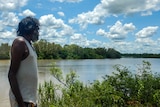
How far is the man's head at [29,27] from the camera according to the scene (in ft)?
9.99

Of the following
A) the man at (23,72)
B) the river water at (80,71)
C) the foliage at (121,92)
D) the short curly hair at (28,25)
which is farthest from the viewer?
the river water at (80,71)

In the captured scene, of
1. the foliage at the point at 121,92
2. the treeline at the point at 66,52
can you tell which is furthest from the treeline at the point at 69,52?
the foliage at the point at 121,92

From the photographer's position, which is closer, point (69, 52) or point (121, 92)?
point (121, 92)

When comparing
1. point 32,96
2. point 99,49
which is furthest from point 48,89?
point 99,49

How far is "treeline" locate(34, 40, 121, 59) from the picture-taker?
76938 millimetres

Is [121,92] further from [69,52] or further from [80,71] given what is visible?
[69,52]

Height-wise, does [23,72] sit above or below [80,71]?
above

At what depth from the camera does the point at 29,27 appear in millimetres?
3045

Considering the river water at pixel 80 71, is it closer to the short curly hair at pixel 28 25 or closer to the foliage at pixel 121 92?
the foliage at pixel 121 92

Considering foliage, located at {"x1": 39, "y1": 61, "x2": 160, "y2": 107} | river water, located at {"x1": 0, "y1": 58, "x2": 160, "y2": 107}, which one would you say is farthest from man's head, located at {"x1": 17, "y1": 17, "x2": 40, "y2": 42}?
river water, located at {"x1": 0, "y1": 58, "x2": 160, "y2": 107}

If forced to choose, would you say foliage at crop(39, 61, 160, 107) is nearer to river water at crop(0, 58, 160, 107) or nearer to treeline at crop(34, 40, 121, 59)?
river water at crop(0, 58, 160, 107)

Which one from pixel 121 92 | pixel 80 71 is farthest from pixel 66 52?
pixel 121 92

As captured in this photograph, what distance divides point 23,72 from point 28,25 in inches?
17.9

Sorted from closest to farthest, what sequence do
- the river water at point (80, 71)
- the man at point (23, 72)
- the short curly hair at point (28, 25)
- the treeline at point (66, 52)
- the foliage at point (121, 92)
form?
the man at point (23, 72)
the short curly hair at point (28, 25)
the foliage at point (121, 92)
the river water at point (80, 71)
the treeline at point (66, 52)
